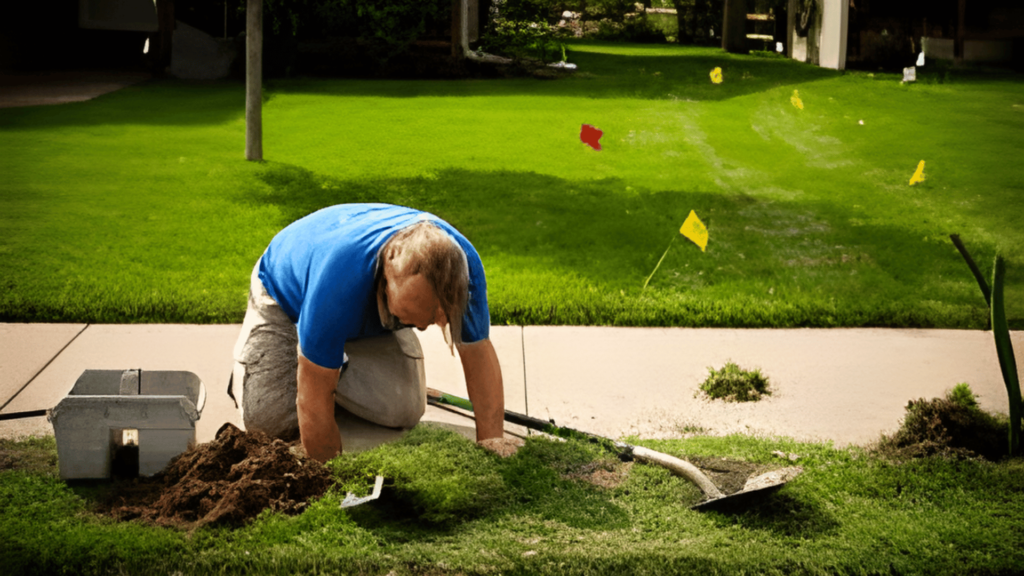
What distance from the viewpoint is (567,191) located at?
298 inches

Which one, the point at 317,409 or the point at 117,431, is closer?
the point at 317,409

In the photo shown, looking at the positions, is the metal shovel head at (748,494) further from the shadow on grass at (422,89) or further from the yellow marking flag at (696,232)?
the shadow on grass at (422,89)

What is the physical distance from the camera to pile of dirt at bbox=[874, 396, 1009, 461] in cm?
321

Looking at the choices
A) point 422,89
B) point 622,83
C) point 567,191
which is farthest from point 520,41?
point 567,191

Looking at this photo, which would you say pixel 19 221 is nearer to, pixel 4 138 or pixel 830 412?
pixel 4 138

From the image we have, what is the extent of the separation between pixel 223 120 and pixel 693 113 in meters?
5.37

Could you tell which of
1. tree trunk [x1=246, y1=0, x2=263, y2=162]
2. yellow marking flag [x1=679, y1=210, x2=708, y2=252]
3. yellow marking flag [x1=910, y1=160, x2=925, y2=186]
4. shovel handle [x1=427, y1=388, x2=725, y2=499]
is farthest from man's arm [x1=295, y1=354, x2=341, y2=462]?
yellow marking flag [x1=910, y1=160, x2=925, y2=186]

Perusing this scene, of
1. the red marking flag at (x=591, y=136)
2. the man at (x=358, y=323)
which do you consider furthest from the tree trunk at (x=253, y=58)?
the man at (x=358, y=323)

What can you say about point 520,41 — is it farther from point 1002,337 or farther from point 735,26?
point 1002,337

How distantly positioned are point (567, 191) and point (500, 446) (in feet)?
15.4

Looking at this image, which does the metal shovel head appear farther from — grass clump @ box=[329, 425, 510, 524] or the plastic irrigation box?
the plastic irrigation box

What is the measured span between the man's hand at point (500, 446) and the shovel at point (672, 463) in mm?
231

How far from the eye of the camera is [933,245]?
6359 millimetres

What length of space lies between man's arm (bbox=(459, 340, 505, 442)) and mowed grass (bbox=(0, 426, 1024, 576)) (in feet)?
0.31
